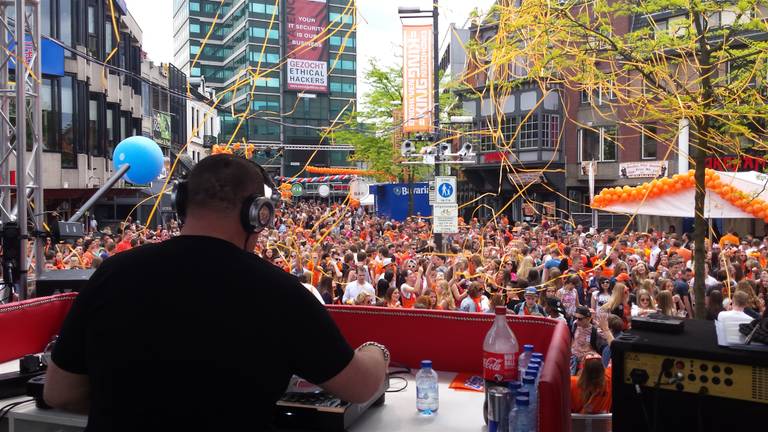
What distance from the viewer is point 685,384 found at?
224 centimetres

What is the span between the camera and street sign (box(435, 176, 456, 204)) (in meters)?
11.6

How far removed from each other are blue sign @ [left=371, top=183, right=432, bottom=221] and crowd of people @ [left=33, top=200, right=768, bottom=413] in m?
12.3

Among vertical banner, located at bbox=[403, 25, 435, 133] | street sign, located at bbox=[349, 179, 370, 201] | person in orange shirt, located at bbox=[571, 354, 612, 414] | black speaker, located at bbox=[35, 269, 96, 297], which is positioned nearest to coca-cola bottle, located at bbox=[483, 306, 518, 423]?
person in orange shirt, located at bbox=[571, 354, 612, 414]

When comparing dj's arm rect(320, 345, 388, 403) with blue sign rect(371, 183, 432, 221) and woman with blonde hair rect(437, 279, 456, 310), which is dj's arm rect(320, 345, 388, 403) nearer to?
woman with blonde hair rect(437, 279, 456, 310)

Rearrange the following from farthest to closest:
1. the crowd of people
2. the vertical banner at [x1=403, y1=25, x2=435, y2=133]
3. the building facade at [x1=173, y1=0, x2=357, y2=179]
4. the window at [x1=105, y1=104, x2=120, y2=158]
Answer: the building facade at [x1=173, y1=0, x2=357, y2=179], the window at [x1=105, y1=104, x2=120, y2=158], the vertical banner at [x1=403, y1=25, x2=435, y2=133], the crowd of people

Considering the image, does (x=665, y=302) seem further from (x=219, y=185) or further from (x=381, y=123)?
(x=381, y=123)

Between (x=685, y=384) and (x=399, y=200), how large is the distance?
26.5 meters

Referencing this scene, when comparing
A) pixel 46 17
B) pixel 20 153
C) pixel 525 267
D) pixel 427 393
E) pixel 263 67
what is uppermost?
pixel 263 67

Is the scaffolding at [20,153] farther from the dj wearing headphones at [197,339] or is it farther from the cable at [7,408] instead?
the dj wearing headphones at [197,339]

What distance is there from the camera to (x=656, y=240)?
15312 millimetres

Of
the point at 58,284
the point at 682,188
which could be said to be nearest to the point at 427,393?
the point at 58,284

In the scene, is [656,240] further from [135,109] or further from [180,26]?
[180,26]

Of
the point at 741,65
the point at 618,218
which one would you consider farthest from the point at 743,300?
the point at 618,218

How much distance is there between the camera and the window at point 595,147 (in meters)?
32.0
